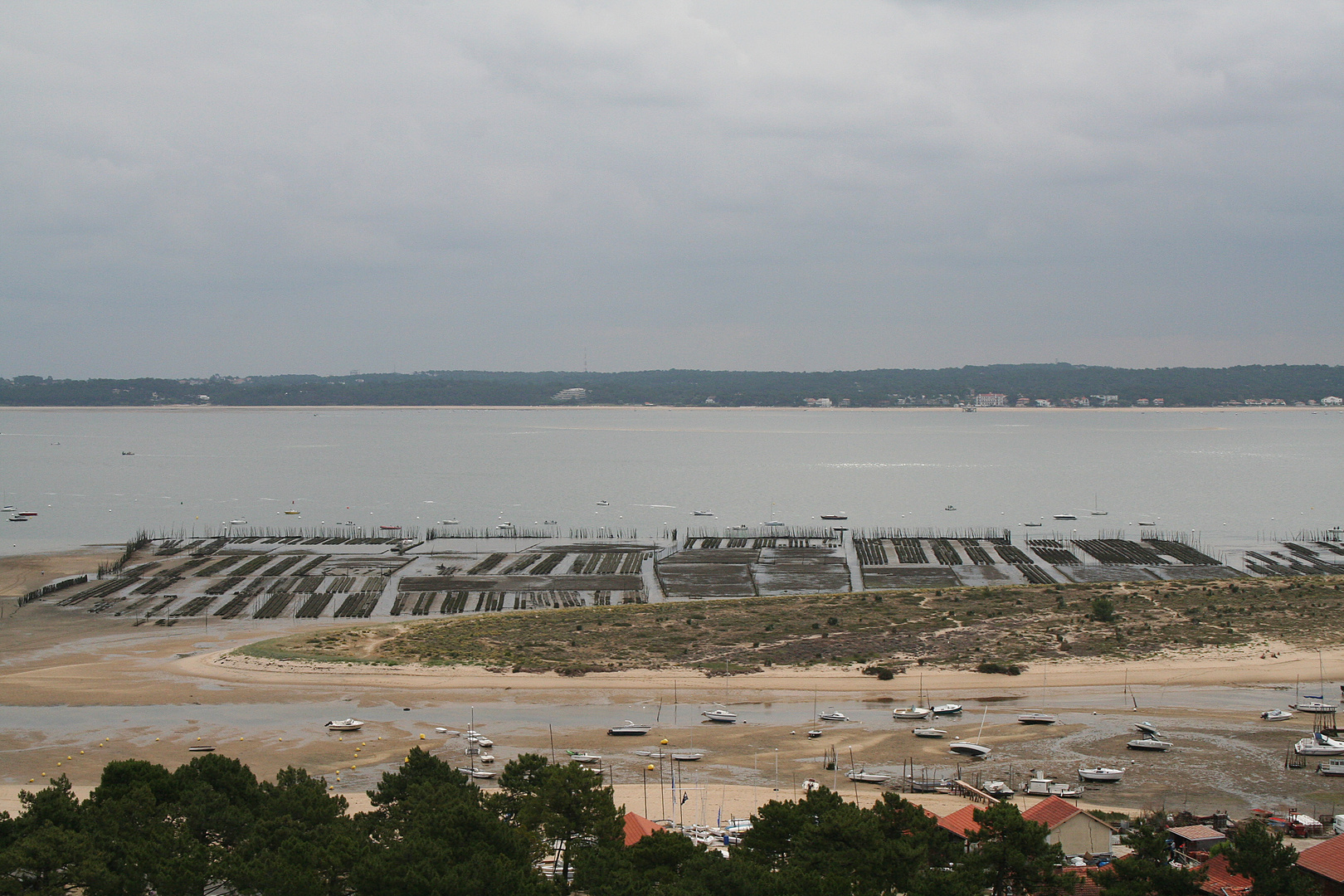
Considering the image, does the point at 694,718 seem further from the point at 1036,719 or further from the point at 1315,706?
the point at 1315,706

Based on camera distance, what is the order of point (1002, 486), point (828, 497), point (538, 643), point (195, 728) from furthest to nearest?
point (1002, 486) < point (828, 497) < point (538, 643) < point (195, 728)

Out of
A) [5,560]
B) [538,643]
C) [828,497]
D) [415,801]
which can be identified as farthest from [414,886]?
[828,497]

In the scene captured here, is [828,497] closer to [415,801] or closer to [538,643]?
[538,643]

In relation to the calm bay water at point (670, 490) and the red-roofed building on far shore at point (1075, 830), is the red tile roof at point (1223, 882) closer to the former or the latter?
the red-roofed building on far shore at point (1075, 830)

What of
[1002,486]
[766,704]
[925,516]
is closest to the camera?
[766,704]

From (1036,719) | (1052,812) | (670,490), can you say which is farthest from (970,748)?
(670,490)
